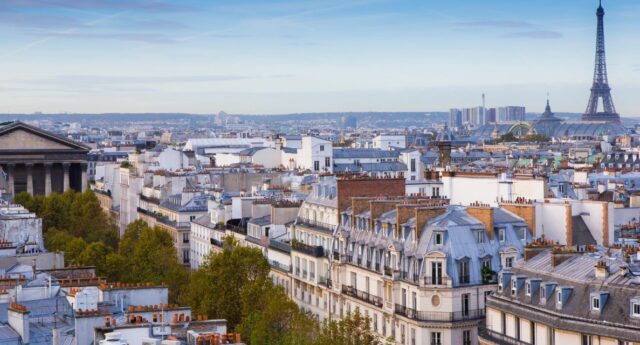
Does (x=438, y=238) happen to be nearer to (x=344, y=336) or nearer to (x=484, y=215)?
(x=484, y=215)

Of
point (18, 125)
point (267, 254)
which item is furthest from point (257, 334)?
point (18, 125)

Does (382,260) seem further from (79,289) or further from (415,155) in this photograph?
(415,155)

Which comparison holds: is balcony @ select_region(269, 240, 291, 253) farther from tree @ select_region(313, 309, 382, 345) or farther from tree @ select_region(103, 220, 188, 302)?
tree @ select_region(313, 309, 382, 345)

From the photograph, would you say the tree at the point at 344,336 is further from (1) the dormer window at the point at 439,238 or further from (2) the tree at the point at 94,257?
(2) the tree at the point at 94,257

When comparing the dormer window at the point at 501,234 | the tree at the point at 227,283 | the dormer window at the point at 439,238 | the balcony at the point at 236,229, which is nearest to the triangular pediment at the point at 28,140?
the balcony at the point at 236,229

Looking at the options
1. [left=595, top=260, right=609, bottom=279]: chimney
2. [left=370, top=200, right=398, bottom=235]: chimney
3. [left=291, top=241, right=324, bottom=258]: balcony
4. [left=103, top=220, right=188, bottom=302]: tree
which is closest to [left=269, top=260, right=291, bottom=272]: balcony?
[left=291, top=241, right=324, bottom=258]: balcony
